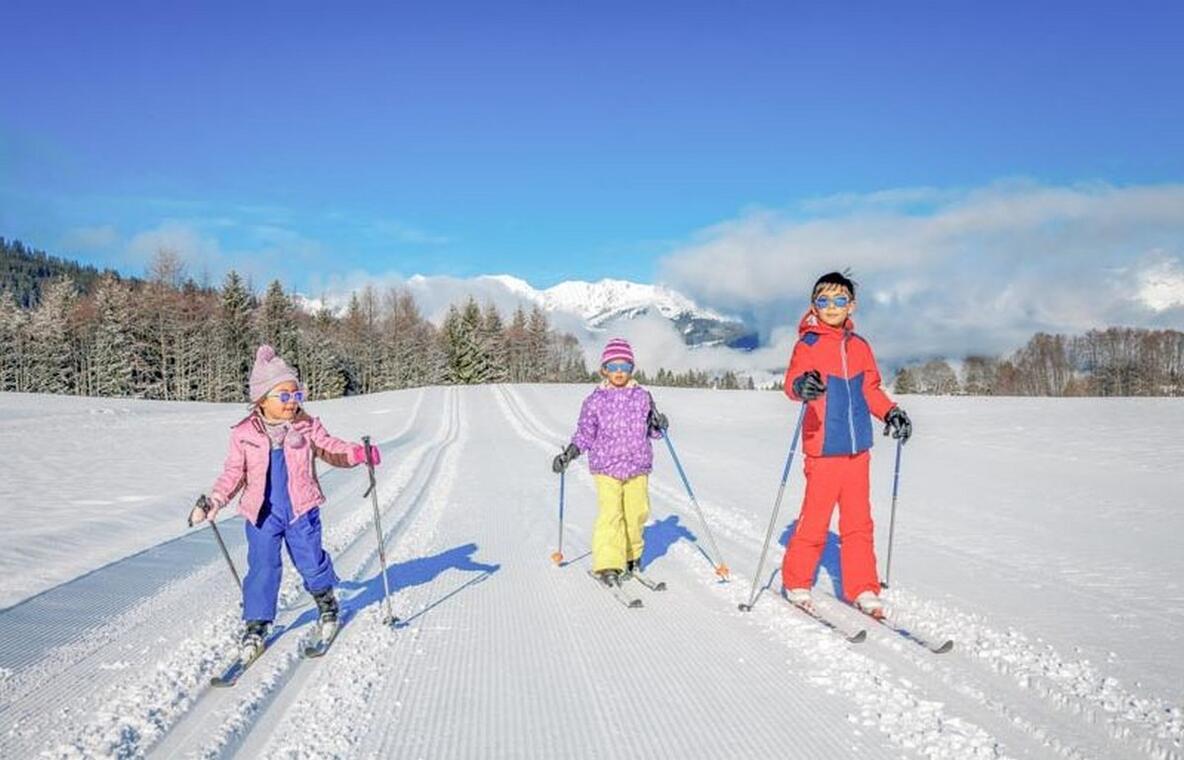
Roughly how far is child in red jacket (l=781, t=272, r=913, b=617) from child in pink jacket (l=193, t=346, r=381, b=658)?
3140mm

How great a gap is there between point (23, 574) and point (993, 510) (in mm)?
10453

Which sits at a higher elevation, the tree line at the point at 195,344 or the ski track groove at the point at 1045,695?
the tree line at the point at 195,344

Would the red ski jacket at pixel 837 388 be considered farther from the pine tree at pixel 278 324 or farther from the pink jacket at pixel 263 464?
the pine tree at pixel 278 324

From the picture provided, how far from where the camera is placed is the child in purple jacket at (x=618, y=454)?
5988mm

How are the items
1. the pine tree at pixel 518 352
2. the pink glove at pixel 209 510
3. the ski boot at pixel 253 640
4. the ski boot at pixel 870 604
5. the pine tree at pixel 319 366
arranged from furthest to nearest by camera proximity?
the pine tree at pixel 518 352
the pine tree at pixel 319 366
the ski boot at pixel 870 604
the pink glove at pixel 209 510
the ski boot at pixel 253 640

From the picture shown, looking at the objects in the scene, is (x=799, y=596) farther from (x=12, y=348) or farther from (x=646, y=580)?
(x=12, y=348)

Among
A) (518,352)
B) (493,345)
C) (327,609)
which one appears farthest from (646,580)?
(518,352)

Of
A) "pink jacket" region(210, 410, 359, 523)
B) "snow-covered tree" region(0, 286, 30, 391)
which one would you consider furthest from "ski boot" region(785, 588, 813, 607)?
"snow-covered tree" region(0, 286, 30, 391)

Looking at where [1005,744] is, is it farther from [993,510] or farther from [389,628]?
[993,510]

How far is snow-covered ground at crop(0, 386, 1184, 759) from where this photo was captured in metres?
3.18

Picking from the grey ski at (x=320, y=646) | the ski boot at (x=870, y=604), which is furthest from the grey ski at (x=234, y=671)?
the ski boot at (x=870, y=604)

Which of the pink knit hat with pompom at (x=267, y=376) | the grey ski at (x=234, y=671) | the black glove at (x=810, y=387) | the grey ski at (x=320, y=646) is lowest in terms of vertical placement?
the grey ski at (x=320, y=646)

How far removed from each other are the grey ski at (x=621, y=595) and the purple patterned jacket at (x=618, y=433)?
88 cm

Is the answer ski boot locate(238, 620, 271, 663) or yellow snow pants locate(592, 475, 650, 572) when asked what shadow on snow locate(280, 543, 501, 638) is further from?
yellow snow pants locate(592, 475, 650, 572)
